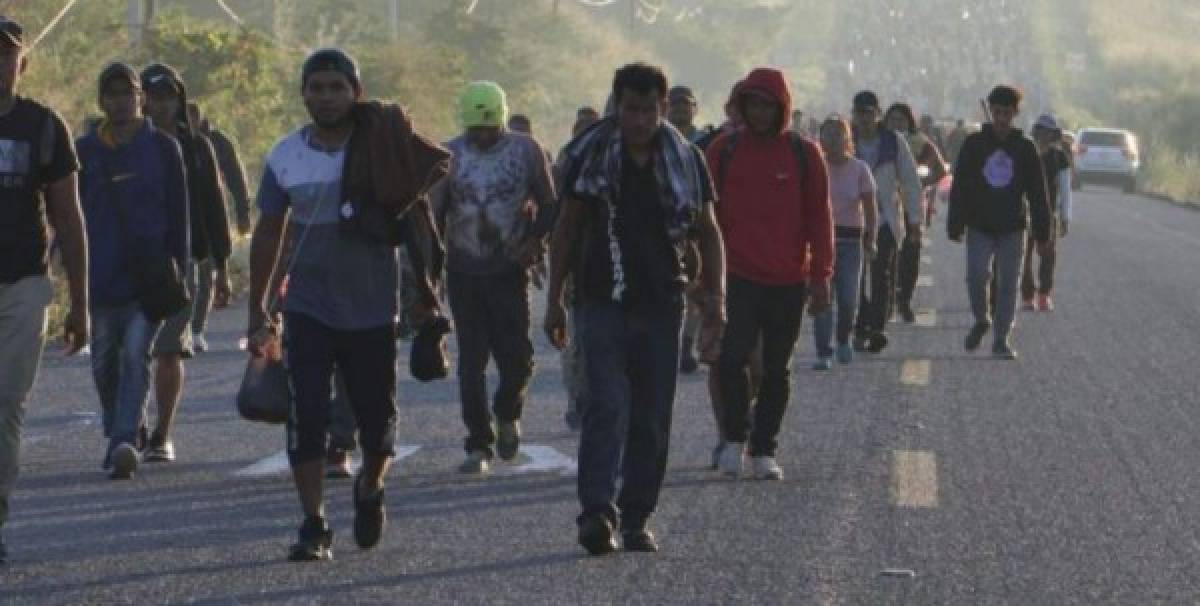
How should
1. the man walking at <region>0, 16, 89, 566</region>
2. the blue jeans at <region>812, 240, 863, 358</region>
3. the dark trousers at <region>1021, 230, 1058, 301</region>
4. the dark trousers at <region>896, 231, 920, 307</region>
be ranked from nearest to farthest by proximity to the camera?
the man walking at <region>0, 16, 89, 566</region> < the blue jeans at <region>812, 240, 863, 358</region> < the dark trousers at <region>896, 231, 920, 307</region> < the dark trousers at <region>1021, 230, 1058, 301</region>

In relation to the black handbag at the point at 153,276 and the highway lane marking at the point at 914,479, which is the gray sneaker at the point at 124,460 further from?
the highway lane marking at the point at 914,479

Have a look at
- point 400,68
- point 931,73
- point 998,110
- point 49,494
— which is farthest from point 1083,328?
point 931,73

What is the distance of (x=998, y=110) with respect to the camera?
17.7 metres

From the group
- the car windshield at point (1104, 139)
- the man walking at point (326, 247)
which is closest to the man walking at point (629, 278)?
the man walking at point (326, 247)

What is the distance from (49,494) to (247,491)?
769 millimetres

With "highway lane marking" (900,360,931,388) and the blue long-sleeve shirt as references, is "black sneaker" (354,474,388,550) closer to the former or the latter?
the blue long-sleeve shirt

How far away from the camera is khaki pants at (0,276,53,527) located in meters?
9.09

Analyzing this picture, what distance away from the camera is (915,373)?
56.9 ft

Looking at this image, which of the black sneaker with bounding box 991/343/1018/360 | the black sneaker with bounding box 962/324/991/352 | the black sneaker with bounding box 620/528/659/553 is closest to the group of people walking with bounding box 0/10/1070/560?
the black sneaker with bounding box 620/528/659/553

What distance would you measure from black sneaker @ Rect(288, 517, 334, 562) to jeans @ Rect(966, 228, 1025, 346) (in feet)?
31.2

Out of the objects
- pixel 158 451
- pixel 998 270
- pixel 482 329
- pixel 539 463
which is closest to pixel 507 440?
pixel 539 463

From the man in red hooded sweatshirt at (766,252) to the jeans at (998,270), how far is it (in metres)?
6.56

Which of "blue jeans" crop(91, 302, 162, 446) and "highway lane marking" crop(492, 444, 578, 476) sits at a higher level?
"blue jeans" crop(91, 302, 162, 446)

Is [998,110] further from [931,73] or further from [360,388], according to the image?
[931,73]
